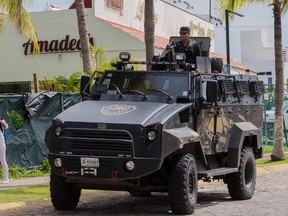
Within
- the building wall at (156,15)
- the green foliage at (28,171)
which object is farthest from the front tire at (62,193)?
the building wall at (156,15)

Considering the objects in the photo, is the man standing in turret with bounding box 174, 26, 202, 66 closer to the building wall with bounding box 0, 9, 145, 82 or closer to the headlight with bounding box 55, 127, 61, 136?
the headlight with bounding box 55, 127, 61, 136

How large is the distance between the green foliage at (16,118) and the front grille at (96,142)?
21.8 ft

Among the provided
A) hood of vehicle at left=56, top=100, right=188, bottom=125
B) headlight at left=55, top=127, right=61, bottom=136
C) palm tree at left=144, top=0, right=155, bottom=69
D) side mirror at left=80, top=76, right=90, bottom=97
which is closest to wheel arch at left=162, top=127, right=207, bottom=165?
hood of vehicle at left=56, top=100, right=188, bottom=125

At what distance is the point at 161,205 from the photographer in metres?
12.6

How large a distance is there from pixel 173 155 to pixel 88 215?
63.8 inches

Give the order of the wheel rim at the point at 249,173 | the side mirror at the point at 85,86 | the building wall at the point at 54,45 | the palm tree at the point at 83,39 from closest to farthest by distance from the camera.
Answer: the side mirror at the point at 85,86 < the wheel rim at the point at 249,173 < the palm tree at the point at 83,39 < the building wall at the point at 54,45

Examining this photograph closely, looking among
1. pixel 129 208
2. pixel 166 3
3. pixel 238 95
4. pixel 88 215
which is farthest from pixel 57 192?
pixel 166 3

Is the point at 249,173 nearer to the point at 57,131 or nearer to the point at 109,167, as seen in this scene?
the point at 109,167

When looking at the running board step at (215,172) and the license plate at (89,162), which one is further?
the running board step at (215,172)

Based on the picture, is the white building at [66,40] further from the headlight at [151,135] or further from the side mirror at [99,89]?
the headlight at [151,135]

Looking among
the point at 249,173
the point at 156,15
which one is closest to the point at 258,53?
the point at 156,15

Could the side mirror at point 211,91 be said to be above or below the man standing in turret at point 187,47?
below

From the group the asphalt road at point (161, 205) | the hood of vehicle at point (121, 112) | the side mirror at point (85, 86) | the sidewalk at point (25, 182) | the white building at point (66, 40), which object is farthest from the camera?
the white building at point (66, 40)

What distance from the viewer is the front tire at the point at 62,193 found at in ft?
37.2
